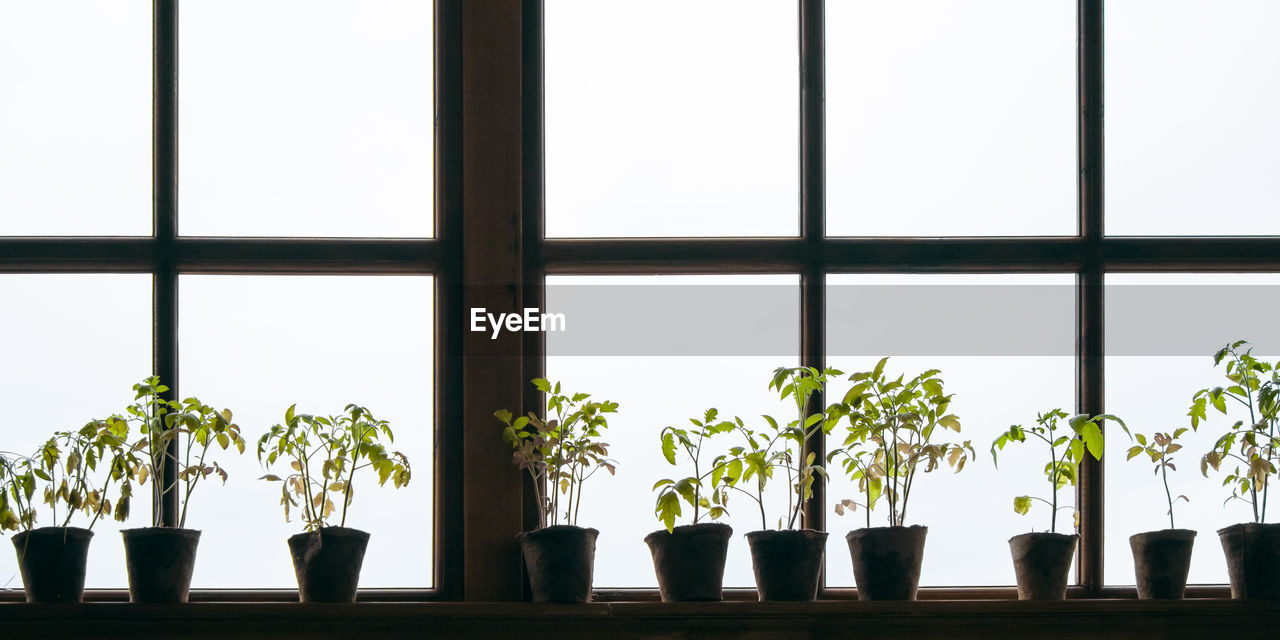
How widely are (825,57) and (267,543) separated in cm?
175

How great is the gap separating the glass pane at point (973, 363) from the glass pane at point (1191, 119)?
1.01 feet

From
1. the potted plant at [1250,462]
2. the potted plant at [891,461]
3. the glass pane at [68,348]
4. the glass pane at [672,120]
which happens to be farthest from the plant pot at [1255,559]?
the glass pane at [68,348]

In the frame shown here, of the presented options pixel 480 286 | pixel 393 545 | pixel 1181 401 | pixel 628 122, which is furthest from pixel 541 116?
pixel 1181 401

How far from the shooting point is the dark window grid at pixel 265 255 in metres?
3.21

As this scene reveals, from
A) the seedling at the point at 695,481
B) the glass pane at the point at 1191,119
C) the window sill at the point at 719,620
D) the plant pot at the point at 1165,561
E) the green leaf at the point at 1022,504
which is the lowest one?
the window sill at the point at 719,620

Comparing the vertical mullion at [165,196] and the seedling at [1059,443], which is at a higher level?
the vertical mullion at [165,196]

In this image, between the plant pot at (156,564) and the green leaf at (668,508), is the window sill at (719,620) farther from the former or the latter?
the green leaf at (668,508)

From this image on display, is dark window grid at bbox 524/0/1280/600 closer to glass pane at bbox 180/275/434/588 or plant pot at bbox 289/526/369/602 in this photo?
glass pane at bbox 180/275/434/588

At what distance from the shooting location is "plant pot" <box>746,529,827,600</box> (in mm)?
2973

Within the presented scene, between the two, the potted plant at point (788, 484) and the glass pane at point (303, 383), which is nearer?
the potted plant at point (788, 484)

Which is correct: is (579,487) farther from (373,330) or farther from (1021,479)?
(1021,479)

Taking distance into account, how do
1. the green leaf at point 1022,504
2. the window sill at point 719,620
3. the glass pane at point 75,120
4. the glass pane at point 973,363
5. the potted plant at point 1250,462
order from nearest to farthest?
1. the window sill at point 719,620
2. the potted plant at point 1250,462
3. the green leaf at point 1022,504
4. the glass pane at point 973,363
5. the glass pane at point 75,120

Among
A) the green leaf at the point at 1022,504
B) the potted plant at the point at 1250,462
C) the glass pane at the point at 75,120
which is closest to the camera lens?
the potted plant at the point at 1250,462

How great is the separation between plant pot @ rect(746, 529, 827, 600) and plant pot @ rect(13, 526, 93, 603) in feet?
4.77
